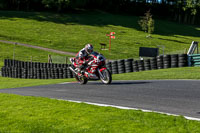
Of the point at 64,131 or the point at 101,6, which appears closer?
the point at 64,131

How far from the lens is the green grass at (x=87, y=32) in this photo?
176 feet

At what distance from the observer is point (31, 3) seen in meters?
84.7

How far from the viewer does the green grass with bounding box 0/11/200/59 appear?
53.8 meters

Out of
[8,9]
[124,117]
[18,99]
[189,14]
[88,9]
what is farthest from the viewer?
[189,14]

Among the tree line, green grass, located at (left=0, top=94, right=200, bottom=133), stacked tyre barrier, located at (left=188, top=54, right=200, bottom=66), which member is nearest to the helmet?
green grass, located at (left=0, top=94, right=200, bottom=133)

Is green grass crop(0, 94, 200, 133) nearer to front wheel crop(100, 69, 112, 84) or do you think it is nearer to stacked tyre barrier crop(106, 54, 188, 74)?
front wheel crop(100, 69, 112, 84)

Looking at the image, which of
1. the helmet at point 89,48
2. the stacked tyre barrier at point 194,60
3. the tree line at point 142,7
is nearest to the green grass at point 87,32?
the tree line at point 142,7

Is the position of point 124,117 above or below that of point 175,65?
above

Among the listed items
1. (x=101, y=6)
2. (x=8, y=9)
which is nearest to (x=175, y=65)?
(x=8, y=9)

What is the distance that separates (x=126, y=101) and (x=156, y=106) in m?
1.11

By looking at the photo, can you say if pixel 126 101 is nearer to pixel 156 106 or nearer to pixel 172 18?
pixel 156 106

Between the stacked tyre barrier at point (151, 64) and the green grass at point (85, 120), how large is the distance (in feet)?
41.0

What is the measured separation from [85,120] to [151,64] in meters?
14.3

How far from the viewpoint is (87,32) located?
6538 centimetres
